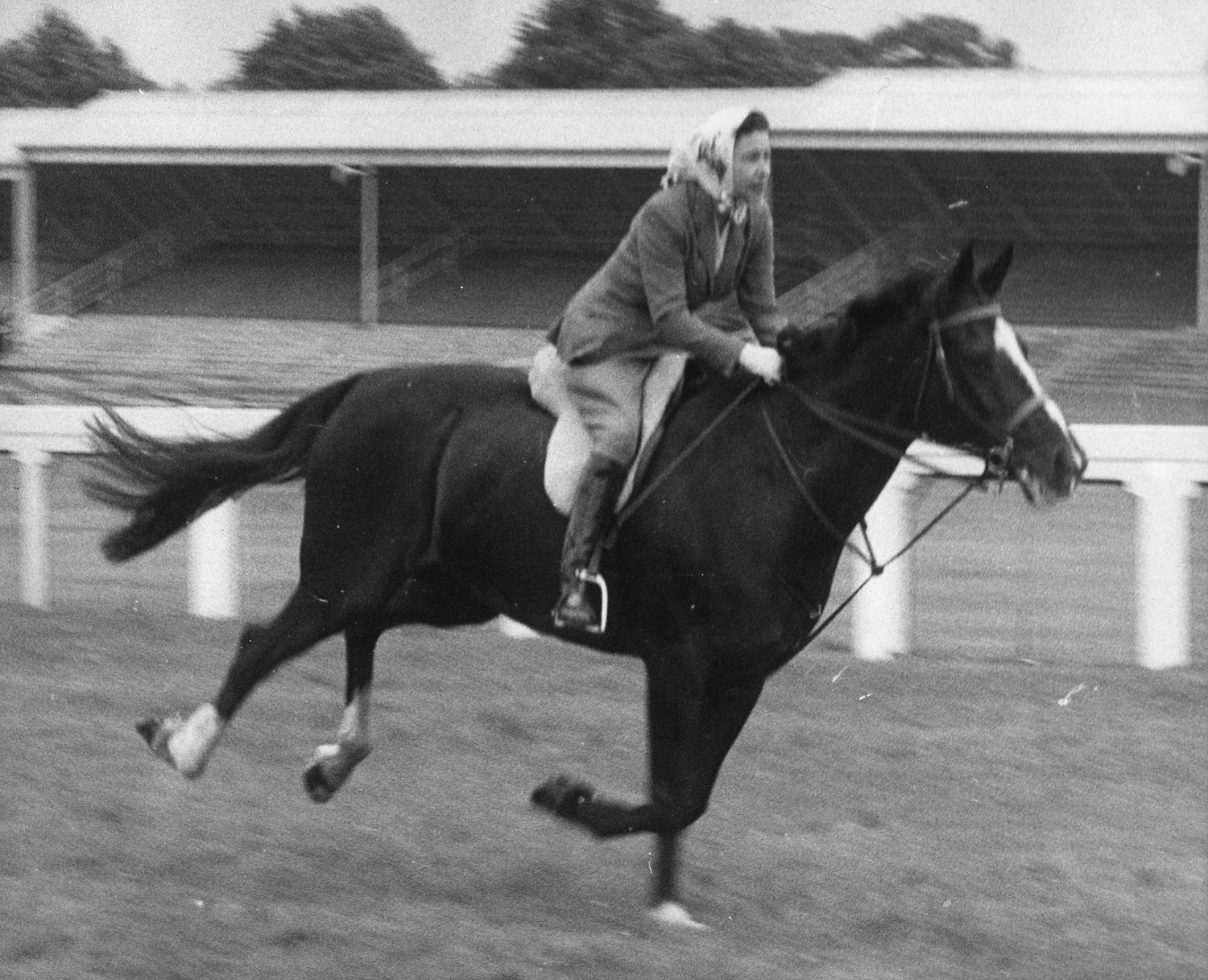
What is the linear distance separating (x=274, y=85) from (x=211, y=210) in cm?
1158

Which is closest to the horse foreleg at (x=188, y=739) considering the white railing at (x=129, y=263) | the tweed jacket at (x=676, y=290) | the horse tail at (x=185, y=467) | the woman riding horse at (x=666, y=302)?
the horse tail at (x=185, y=467)

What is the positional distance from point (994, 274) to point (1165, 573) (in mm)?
4122

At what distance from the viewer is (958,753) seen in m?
7.27

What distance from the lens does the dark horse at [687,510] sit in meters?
5.08

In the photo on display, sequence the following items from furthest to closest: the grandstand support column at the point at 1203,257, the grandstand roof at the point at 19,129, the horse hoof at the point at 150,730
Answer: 1. the grandstand roof at the point at 19,129
2. the grandstand support column at the point at 1203,257
3. the horse hoof at the point at 150,730

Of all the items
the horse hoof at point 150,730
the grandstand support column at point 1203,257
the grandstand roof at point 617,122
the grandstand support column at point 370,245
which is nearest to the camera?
the horse hoof at point 150,730

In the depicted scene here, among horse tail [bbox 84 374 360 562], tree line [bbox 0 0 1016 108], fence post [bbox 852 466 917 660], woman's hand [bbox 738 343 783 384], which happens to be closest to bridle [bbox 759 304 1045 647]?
woman's hand [bbox 738 343 783 384]

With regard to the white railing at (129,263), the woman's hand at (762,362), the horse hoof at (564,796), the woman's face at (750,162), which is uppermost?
the woman's face at (750,162)

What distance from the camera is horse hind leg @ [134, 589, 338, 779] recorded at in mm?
6133

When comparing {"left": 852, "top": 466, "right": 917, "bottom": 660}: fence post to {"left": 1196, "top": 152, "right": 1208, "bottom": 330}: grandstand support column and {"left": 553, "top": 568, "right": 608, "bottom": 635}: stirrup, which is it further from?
{"left": 1196, "top": 152, "right": 1208, "bottom": 330}: grandstand support column

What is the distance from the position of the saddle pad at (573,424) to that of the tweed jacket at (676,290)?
2.5 inches

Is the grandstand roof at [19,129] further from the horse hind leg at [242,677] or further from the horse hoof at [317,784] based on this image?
the horse hoof at [317,784]

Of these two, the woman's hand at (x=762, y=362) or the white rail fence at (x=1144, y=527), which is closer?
the woman's hand at (x=762, y=362)

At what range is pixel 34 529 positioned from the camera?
10.5 metres
